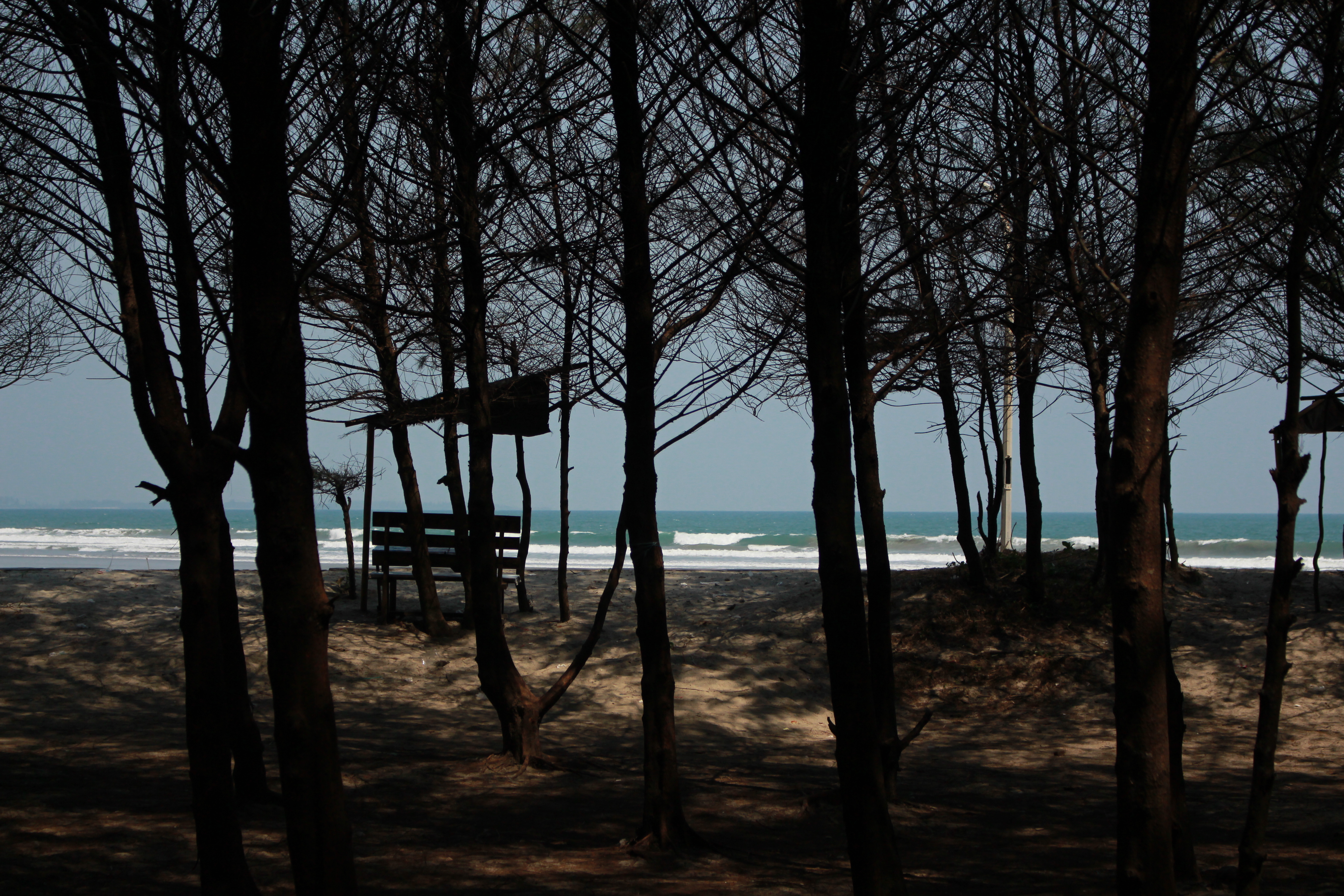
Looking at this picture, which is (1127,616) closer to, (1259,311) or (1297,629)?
(1259,311)

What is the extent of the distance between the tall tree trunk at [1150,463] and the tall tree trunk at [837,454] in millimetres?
832

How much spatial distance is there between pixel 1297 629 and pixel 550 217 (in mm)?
9528

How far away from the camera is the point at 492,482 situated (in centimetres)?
726

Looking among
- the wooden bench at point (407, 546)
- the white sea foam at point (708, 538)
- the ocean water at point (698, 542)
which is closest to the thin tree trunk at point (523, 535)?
the wooden bench at point (407, 546)

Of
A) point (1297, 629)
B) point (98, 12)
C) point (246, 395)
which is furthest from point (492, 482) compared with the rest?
point (1297, 629)

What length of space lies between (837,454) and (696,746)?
17.7ft

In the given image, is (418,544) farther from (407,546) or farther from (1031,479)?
(1031,479)

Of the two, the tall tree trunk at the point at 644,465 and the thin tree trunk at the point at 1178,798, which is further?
the tall tree trunk at the point at 644,465

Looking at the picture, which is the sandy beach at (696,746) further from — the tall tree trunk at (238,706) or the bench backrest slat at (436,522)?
the bench backrest slat at (436,522)

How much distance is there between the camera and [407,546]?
11.7 metres

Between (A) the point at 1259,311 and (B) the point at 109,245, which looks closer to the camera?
(B) the point at 109,245

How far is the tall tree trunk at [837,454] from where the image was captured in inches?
134

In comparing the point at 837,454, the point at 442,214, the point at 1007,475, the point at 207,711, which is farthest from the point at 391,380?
the point at 1007,475

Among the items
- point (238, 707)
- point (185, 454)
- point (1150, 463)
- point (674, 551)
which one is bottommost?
point (674, 551)
